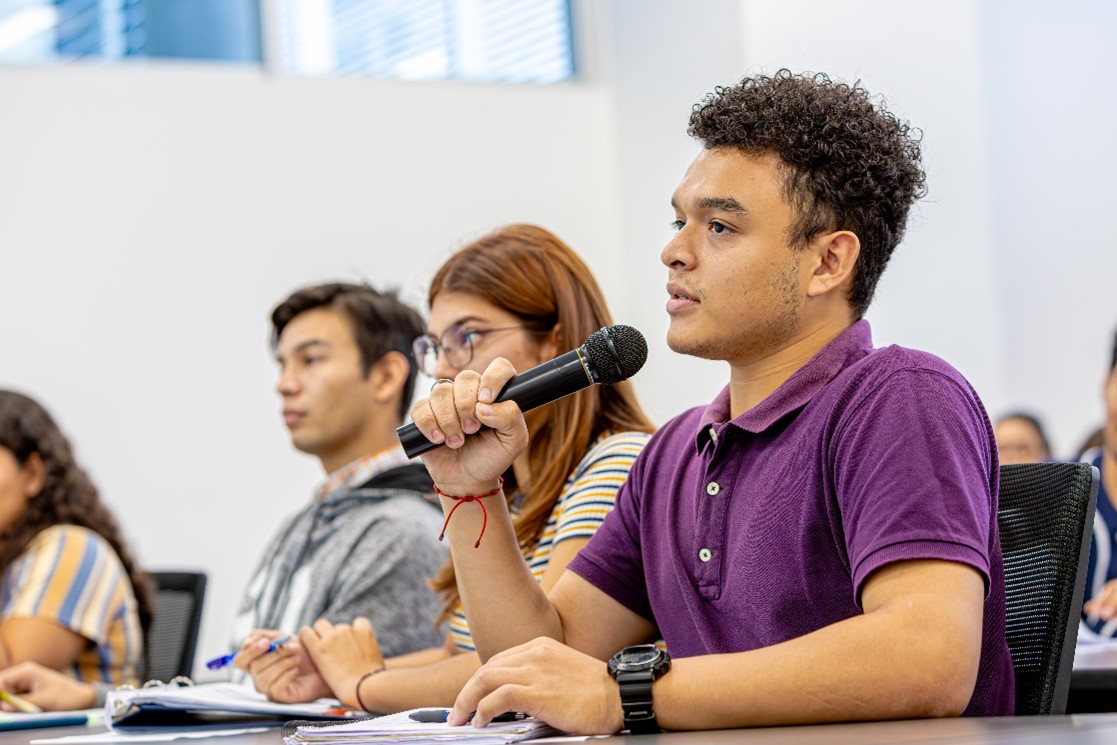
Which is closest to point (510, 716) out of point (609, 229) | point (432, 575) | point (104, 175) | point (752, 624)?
point (752, 624)

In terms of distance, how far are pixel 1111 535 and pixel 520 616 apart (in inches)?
85.0

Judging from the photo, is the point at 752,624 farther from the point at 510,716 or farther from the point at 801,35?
the point at 801,35

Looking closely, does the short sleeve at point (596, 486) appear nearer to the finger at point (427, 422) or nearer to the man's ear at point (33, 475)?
the finger at point (427, 422)

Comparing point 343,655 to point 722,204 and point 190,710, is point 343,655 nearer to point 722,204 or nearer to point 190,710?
point 190,710

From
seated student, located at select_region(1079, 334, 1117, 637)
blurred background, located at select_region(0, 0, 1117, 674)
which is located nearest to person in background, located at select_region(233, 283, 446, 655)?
blurred background, located at select_region(0, 0, 1117, 674)

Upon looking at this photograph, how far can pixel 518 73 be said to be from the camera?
5336 mm

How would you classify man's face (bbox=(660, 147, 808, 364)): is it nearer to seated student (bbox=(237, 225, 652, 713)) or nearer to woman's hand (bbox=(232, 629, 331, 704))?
seated student (bbox=(237, 225, 652, 713))

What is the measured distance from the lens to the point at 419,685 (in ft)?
5.58

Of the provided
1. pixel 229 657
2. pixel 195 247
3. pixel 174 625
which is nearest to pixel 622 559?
pixel 229 657

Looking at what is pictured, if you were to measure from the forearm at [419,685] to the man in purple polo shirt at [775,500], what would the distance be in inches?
7.6

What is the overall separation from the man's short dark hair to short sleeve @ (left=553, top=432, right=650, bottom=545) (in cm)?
99

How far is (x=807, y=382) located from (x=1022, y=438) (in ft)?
10.9

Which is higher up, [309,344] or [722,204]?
[722,204]

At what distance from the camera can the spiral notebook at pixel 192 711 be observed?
161 cm
